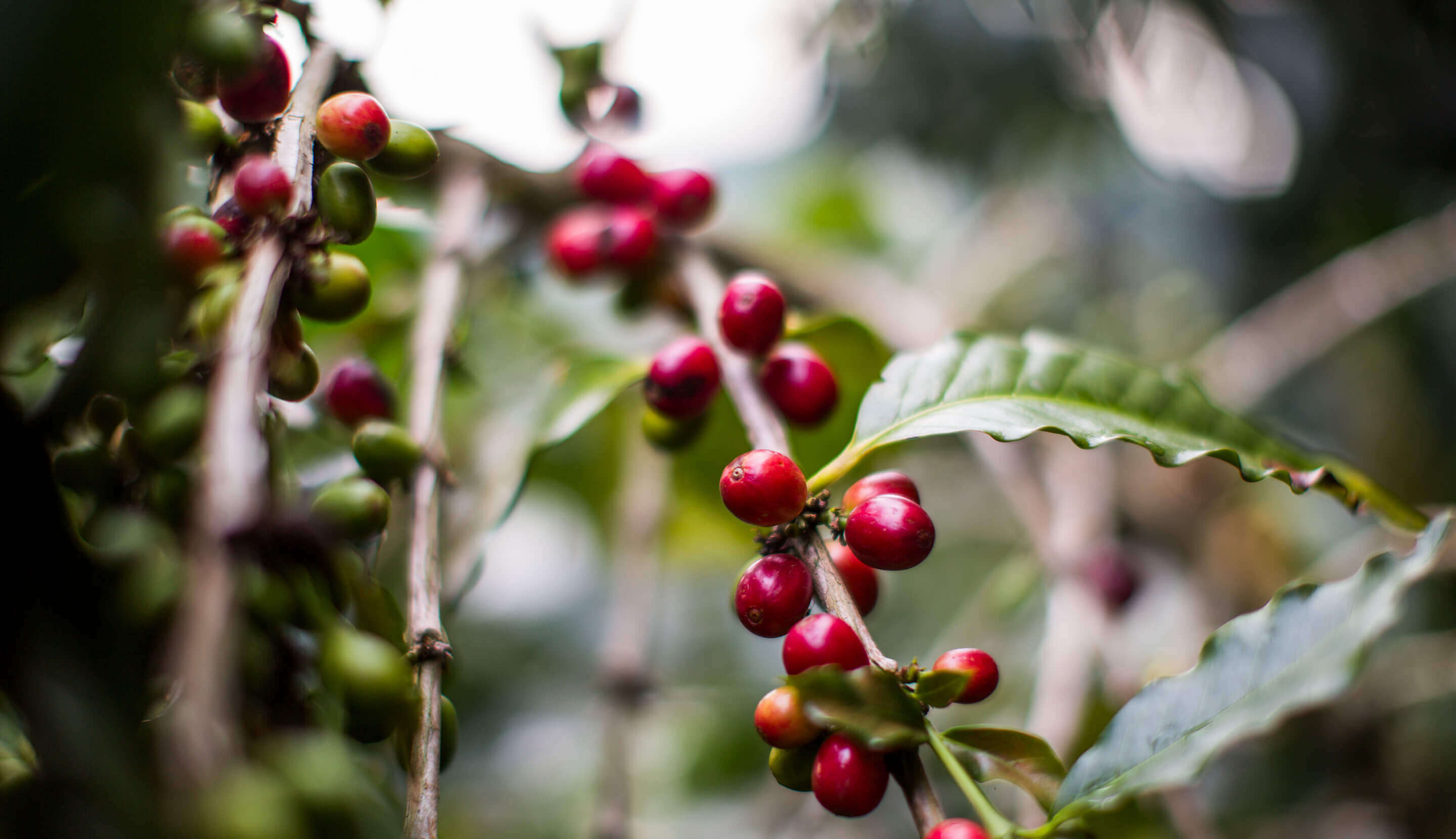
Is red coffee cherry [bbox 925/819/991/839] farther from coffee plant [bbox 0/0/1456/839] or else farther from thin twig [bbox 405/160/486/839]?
thin twig [bbox 405/160/486/839]

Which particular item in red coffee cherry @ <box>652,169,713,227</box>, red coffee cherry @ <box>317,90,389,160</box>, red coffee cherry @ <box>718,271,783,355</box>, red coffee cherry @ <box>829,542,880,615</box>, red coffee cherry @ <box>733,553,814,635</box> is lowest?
red coffee cherry @ <box>733,553,814,635</box>

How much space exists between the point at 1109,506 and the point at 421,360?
4.90 ft

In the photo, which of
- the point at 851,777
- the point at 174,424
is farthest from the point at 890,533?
the point at 174,424

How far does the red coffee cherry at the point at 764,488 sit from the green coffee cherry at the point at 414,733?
0.91 feet

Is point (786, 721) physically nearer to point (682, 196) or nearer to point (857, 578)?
point (857, 578)

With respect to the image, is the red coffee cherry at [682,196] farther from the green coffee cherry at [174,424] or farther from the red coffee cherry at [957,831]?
the red coffee cherry at [957,831]

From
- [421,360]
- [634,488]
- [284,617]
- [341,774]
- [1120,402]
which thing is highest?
[634,488]

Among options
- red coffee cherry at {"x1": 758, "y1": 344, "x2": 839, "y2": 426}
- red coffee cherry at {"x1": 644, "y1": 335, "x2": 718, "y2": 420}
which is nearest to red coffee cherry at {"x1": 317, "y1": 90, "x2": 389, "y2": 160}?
red coffee cherry at {"x1": 644, "y1": 335, "x2": 718, "y2": 420}

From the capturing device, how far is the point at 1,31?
483mm

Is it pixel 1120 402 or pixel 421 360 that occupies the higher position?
pixel 421 360

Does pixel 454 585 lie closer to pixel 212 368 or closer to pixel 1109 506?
pixel 212 368

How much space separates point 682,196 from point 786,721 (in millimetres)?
870

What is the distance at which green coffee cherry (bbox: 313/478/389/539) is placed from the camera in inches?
26.3

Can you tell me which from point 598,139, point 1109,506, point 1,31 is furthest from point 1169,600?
point 1,31
